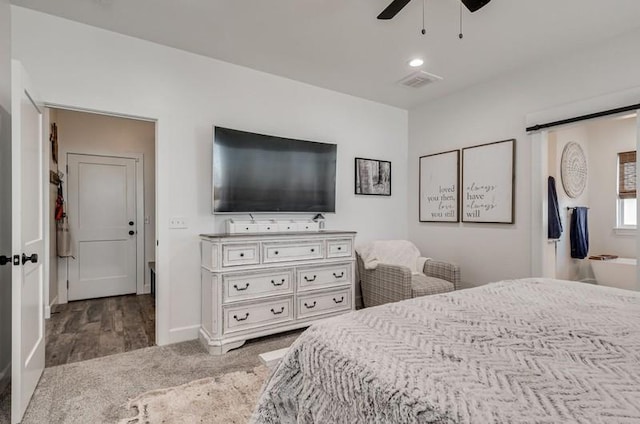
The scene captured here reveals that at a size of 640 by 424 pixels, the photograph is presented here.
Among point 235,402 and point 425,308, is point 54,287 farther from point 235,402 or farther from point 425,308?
point 425,308

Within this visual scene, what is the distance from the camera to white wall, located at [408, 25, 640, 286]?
2.76m

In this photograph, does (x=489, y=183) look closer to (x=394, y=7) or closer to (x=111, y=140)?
(x=394, y=7)

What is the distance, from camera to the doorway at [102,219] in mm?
4016

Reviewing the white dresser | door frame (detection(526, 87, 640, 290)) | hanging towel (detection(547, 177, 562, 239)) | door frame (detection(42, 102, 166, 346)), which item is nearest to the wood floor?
door frame (detection(42, 102, 166, 346))

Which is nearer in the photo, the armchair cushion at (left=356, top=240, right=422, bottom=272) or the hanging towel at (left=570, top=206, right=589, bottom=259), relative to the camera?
the armchair cushion at (left=356, top=240, right=422, bottom=272)

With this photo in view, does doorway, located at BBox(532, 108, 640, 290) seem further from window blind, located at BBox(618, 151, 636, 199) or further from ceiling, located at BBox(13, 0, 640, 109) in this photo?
ceiling, located at BBox(13, 0, 640, 109)

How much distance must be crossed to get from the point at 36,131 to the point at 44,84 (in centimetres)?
57

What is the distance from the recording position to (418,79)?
11.2 feet

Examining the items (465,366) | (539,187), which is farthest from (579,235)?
(465,366)

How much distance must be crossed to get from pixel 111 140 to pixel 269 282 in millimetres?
3323

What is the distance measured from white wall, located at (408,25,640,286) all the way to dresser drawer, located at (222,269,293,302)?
2.15m

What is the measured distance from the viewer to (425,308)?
56.9 inches

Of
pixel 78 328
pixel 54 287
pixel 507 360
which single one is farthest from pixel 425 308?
pixel 54 287

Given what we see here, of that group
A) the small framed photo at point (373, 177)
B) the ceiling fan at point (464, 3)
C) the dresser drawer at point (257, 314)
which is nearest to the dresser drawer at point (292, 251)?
the dresser drawer at point (257, 314)
